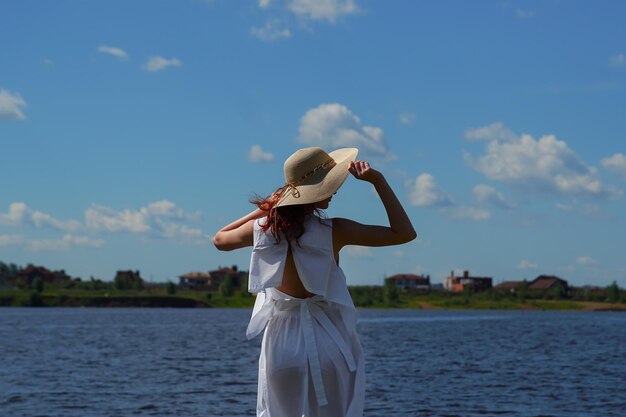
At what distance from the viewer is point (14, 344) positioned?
200ft

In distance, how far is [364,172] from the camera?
17.6 feet

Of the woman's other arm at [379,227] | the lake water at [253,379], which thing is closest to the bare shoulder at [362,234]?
the woman's other arm at [379,227]

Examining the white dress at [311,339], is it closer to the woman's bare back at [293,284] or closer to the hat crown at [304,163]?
the woman's bare back at [293,284]

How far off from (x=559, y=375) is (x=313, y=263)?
3490 cm

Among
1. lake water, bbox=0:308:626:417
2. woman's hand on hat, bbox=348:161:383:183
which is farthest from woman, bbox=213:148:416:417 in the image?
lake water, bbox=0:308:626:417

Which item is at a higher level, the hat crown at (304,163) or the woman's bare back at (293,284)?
the hat crown at (304,163)

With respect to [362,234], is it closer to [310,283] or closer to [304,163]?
[310,283]

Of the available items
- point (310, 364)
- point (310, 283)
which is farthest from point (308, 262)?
point (310, 364)

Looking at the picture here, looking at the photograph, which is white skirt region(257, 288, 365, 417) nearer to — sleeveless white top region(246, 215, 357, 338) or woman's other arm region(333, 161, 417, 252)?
sleeveless white top region(246, 215, 357, 338)

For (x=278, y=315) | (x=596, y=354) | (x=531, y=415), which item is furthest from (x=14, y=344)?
(x=278, y=315)

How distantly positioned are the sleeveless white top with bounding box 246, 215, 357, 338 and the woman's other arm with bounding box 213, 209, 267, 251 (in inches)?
3.3

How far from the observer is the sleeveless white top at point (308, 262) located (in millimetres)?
5484

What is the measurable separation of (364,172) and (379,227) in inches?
13.2

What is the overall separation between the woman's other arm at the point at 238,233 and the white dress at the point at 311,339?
0.10m
